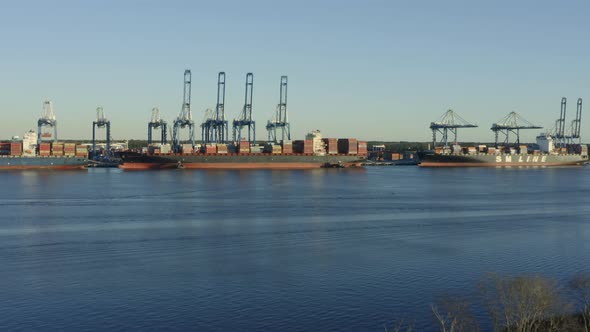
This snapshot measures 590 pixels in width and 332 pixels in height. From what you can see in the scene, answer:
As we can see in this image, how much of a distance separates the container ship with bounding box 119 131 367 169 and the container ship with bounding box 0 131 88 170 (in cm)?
631

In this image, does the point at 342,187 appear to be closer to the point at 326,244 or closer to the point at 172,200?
the point at 172,200

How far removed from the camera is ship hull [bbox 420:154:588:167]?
283 feet

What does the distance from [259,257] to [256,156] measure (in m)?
54.8

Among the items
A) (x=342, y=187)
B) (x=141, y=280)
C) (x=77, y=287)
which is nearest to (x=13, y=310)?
(x=77, y=287)

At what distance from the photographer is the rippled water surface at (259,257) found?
1294 centimetres

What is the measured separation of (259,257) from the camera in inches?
727

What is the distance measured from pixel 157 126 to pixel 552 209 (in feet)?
207

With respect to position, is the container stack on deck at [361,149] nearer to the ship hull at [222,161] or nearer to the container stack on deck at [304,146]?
the ship hull at [222,161]

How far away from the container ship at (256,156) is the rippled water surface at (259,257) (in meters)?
34.6

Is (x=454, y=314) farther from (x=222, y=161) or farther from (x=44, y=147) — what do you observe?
(x=44, y=147)

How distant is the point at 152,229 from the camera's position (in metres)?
23.6

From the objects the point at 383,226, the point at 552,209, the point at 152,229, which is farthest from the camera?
the point at 552,209

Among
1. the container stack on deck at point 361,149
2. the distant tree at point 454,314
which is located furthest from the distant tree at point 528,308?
the container stack on deck at point 361,149

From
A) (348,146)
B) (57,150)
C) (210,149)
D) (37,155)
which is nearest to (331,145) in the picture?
(348,146)
